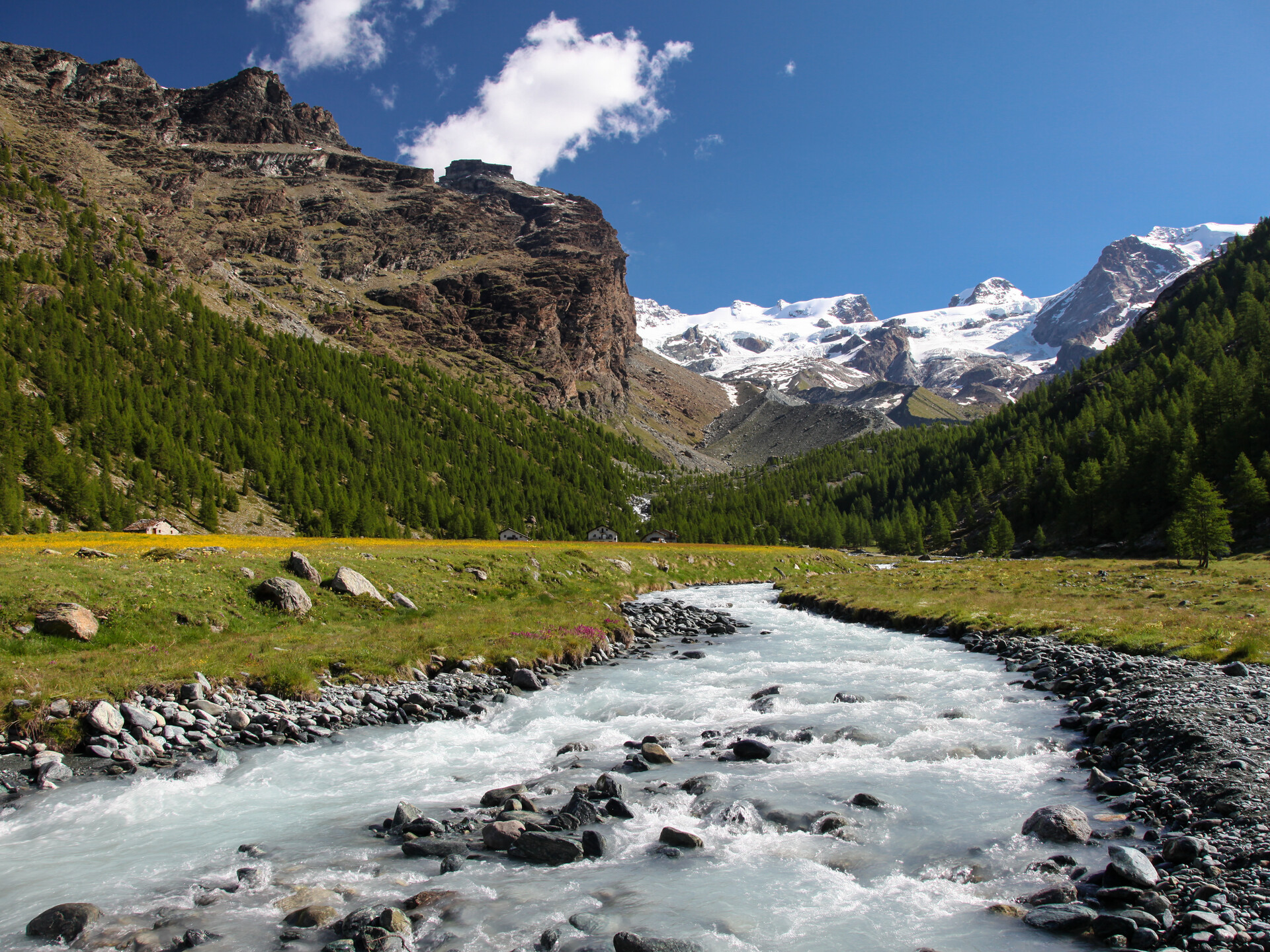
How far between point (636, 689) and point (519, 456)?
158 meters

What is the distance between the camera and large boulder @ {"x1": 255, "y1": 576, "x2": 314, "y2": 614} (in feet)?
77.0

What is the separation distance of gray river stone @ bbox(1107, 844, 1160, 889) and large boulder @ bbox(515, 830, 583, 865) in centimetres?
750

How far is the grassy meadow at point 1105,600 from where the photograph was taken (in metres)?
20.6

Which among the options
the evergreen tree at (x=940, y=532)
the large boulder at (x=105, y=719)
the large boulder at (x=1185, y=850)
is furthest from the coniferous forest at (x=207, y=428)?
the large boulder at (x=1185, y=850)

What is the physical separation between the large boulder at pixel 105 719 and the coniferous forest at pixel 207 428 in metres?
69.9

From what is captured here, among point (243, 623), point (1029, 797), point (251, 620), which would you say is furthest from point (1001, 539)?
point (243, 623)

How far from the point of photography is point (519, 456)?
570 ft

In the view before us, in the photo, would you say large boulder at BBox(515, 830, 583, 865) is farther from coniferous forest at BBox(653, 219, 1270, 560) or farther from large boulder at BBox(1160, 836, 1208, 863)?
coniferous forest at BBox(653, 219, 1270, 560)

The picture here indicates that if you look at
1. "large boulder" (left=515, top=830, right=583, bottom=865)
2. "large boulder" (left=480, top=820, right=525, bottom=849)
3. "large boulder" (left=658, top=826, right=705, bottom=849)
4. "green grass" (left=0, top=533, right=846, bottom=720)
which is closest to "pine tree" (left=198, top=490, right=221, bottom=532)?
"green grass" (left=0, top=533, right=846, bottom=720)

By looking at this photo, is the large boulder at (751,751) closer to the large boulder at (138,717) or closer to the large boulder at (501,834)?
the large boulder at (501,834)

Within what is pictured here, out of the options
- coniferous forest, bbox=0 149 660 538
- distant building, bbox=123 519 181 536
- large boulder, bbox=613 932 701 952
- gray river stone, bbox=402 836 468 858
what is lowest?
gray river stone, bbox=402 836 468 858

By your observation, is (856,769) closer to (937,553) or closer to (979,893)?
(979,893)

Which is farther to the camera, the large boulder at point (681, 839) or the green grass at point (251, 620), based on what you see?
the green grass at point (251, 620)

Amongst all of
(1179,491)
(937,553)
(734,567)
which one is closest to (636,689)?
(734,567)
